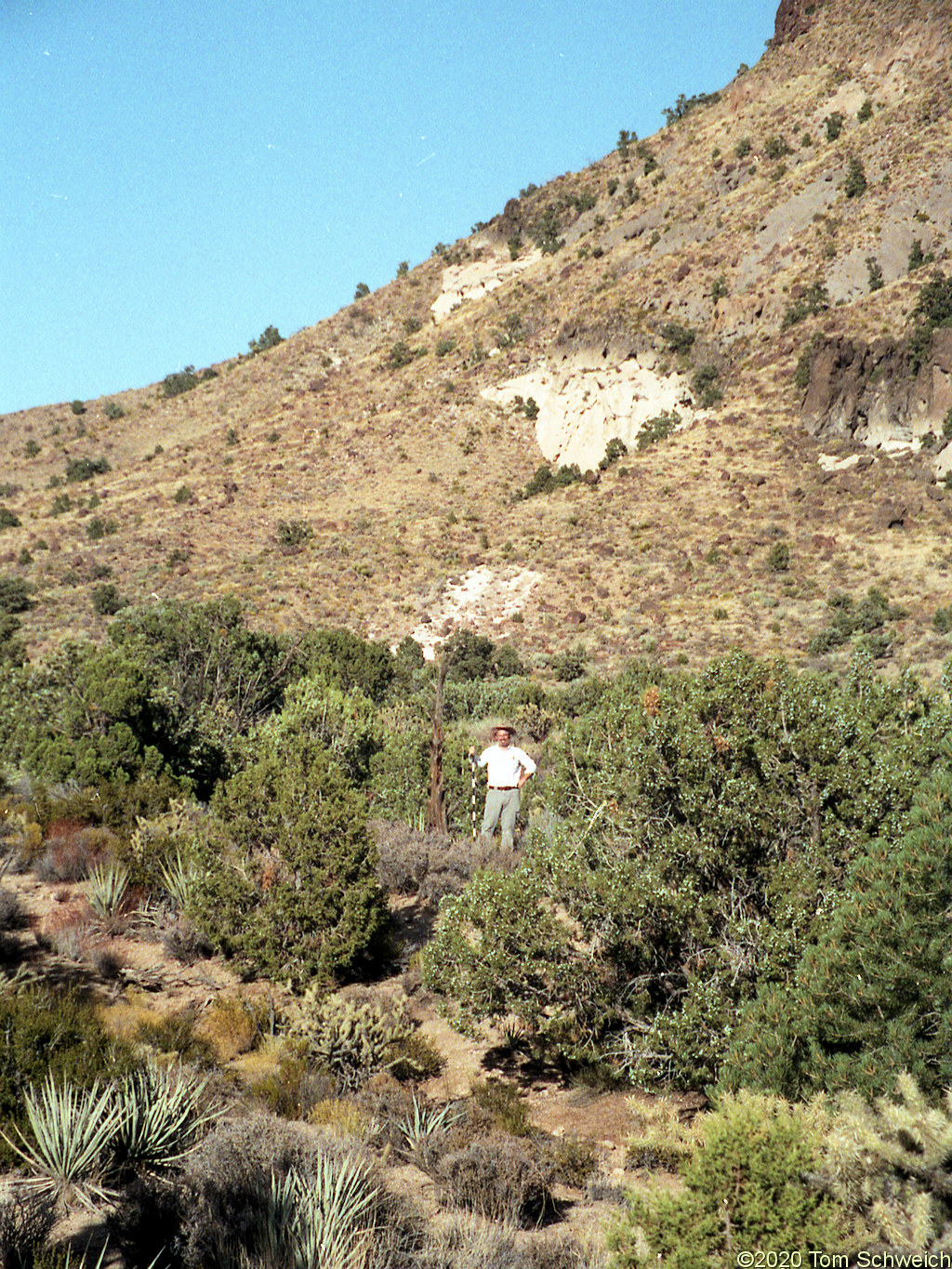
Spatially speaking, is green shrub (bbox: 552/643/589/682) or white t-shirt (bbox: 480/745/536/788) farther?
green shrub (bbox: 552/643/589/682)

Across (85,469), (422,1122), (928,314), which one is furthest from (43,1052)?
(85,469)

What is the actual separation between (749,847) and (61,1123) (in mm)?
3477

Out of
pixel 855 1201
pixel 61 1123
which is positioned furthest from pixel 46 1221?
pixel 855 1201

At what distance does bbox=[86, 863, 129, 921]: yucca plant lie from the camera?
745 centimetres

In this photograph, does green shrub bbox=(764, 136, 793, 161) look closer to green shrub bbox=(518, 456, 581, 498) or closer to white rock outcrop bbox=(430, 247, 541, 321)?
white rock outcrop bbox=(430, 247, 541, 321)

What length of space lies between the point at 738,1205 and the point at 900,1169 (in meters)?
0.52

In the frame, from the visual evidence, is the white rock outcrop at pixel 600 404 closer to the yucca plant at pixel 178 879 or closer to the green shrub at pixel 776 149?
the green shrub at pixel 776 149

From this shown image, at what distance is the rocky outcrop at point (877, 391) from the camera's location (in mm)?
35594

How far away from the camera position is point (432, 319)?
Answer: 60.0m

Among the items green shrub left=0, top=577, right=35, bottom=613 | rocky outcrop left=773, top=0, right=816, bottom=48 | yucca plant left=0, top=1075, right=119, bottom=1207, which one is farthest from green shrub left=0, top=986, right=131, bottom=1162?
rocky outcrop left=773, top=0, right=816, bottom=48

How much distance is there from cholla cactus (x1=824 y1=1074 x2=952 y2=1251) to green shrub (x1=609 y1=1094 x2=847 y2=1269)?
0.35 ft

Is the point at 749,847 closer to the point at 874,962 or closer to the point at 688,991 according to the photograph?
the point at 688,991

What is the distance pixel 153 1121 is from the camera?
3.96 metres

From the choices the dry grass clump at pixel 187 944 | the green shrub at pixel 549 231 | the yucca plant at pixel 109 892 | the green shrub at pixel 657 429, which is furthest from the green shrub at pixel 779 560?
the green shrub at pixel 549 231
